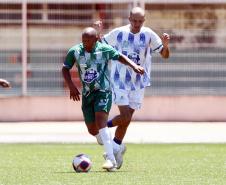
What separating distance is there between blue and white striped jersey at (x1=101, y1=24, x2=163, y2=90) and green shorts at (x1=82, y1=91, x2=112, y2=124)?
1157mm

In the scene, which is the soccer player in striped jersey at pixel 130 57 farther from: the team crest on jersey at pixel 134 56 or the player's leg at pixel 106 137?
the player's leg at pixel 106 137

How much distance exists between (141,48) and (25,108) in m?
11.1

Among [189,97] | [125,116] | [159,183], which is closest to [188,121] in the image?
[189,97]

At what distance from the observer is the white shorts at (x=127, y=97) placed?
10102 millimetres

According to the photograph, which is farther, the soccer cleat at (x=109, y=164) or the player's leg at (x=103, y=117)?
the player's leg at (x=103, y=117)

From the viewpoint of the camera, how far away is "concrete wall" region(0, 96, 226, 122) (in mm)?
20594

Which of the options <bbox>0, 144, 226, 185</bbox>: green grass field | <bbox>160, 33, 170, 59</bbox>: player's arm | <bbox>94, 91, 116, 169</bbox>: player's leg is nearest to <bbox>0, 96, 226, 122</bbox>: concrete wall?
<bbox>0, 144, 226, 185</bbox>: green grass field

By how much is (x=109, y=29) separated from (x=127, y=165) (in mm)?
11144

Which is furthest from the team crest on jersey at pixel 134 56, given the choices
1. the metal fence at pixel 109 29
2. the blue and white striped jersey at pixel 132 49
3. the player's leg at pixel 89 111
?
the metal fence at pixel 109 29

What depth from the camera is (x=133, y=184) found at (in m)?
7.60

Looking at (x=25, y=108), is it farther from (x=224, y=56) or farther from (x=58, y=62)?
(x=224, y=56)

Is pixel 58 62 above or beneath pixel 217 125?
above

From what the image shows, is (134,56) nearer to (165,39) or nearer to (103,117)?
(165,39)

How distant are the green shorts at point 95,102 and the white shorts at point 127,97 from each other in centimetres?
98
